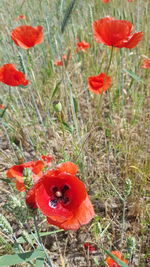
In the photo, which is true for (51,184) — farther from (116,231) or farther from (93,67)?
(93,67)

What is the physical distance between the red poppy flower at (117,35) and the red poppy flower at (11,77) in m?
0.31

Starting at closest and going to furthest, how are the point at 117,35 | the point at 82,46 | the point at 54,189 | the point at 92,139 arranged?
the point at 54,189
the point at 117,35
the point at 92,139
the point at 82,46

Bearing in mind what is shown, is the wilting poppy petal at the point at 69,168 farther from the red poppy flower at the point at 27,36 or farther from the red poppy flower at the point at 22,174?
the red poppy flower at the point at 27,36

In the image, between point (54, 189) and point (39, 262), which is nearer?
point (39, 262)

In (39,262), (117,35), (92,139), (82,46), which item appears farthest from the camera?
(82,46)

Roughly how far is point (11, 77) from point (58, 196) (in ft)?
1.76

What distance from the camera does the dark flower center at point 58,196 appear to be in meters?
0.61

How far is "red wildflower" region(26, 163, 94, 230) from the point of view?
19.0 inches

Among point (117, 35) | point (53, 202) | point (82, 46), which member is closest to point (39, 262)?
point (53, 202)

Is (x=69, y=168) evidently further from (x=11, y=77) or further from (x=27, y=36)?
(x=27, y=36)

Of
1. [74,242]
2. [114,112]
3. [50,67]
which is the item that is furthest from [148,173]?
[50,67]

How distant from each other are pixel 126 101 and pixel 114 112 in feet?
0.47

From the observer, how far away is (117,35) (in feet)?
2.63

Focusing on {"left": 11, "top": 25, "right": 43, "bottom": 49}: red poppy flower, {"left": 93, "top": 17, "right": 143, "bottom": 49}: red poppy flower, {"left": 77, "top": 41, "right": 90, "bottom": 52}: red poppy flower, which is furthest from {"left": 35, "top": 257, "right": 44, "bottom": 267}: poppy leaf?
{"left": 77, "top": 41, "right": 90, "bottom": 52}: red poppy flower
